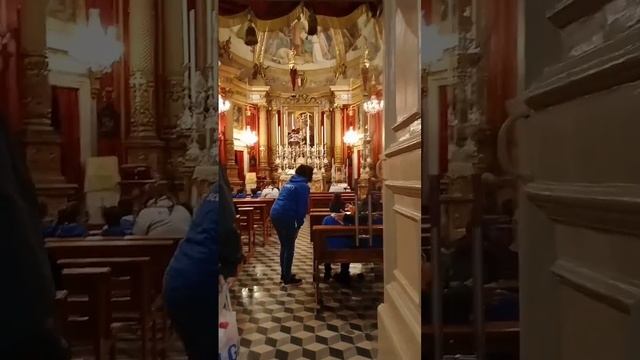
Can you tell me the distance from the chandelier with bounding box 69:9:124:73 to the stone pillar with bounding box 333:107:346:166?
10.3m

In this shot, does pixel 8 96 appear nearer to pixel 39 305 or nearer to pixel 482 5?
pixel 39 305

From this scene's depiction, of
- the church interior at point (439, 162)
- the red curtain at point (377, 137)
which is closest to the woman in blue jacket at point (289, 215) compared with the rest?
the red curtain at point (377, 137)

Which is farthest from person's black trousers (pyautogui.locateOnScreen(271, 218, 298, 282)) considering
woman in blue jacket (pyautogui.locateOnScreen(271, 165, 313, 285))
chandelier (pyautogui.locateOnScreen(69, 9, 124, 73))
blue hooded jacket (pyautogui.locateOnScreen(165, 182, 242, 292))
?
chandelier (pyautogui.locateOnScreen(69, 9, 124, 73))

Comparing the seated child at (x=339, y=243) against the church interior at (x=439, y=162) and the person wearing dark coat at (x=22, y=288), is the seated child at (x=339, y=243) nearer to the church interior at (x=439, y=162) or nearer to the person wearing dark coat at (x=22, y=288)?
the church interior at (x=439, y=162)

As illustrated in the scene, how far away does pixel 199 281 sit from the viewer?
134cm

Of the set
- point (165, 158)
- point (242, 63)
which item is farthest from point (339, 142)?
point (165, 158)

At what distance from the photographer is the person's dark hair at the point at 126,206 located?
132 cm

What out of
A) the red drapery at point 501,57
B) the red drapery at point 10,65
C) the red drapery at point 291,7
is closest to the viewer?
the red drapery at point 501,57

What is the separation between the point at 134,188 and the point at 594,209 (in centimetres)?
114

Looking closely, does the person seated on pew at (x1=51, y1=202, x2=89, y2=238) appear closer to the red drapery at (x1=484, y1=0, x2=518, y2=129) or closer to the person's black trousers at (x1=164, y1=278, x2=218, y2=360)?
the person's black trousers at (x1=164, y1=278, x2=218, y2=360)

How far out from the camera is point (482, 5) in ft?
3.87

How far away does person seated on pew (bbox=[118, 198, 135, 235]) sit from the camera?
4.32ft

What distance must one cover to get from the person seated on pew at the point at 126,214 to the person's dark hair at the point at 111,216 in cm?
1

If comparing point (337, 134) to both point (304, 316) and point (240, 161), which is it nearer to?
point (240, 161)
